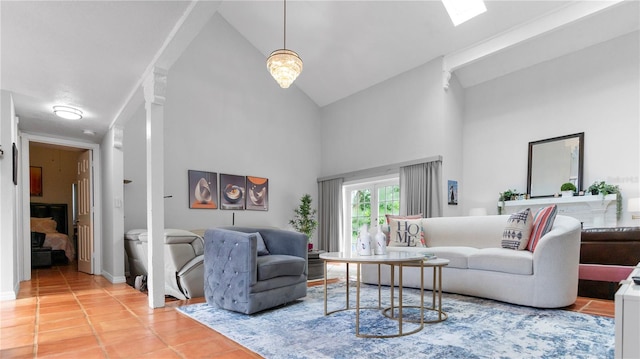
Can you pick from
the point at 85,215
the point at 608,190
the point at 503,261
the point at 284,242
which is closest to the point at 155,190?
the point at 284,242

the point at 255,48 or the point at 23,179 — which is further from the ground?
the point at 255,48

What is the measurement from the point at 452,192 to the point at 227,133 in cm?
420

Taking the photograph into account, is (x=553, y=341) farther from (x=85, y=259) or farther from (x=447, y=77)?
(x=85, y=259)

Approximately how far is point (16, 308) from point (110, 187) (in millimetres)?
1947

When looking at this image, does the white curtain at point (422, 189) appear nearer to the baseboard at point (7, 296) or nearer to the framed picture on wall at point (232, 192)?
the framed picture on wall at point (232, 192)

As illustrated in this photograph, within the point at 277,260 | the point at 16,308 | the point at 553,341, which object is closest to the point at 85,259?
the point at 16,308

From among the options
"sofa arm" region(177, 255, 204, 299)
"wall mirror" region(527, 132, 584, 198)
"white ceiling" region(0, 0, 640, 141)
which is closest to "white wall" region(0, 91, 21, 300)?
"white ceiling" region(0, 0, 640, 141)

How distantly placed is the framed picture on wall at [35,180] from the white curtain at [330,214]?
6430mm

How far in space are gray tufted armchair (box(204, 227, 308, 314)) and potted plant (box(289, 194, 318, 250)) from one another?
380 cm

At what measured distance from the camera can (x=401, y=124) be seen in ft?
21.5

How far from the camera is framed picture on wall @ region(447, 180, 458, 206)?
5.96 m

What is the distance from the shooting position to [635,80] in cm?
475

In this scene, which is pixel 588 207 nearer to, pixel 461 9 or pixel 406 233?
pixel 406 233

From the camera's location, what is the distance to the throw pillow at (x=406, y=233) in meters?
4.55
